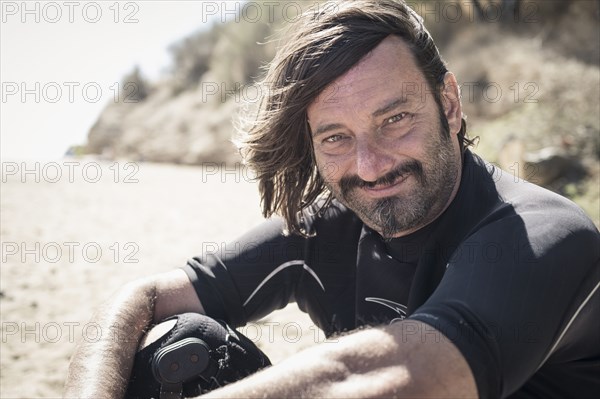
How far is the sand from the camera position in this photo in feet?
12.7

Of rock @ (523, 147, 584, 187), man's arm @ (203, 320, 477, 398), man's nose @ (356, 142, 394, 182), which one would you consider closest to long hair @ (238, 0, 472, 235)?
man's nose @ (356, 142, 394, 182)

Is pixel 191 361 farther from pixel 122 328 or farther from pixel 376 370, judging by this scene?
pixel 376 370

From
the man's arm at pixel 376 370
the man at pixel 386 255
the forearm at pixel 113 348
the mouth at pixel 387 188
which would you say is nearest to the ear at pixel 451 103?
the man at pixel 386 255

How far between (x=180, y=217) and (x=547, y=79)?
20.4 ft

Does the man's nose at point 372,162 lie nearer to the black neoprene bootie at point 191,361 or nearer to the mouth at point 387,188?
the mouth at point 387,188

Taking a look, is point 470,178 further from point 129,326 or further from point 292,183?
point 129,326

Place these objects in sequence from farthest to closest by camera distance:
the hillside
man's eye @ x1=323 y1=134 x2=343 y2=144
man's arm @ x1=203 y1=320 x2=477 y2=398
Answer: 1. the hillside
2. man's eye @ x1=323 y1=134 x2=343 y2=144
3. man's arm @ x1=203 y1=320 x2=477 y2=398

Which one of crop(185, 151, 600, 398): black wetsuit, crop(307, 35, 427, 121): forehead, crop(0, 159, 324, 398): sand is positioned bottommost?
crop(0, 159, 324, 398): sand

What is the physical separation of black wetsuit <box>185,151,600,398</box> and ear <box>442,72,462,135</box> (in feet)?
0.73

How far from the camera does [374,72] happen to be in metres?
2.21

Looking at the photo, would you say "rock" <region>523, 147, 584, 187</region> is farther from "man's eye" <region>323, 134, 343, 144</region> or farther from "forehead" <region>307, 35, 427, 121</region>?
"man's eye" <region>323, 134, 343, 144</region>

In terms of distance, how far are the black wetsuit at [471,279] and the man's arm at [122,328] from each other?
115 mm

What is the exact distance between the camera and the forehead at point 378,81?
218cm

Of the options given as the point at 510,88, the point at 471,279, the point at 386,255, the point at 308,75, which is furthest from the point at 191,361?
the point at 510,88
